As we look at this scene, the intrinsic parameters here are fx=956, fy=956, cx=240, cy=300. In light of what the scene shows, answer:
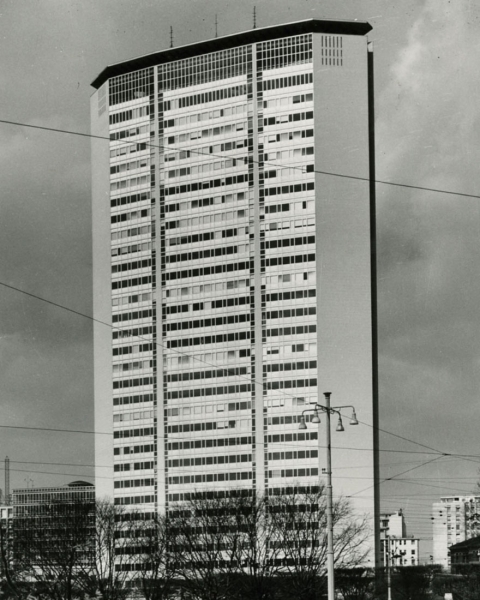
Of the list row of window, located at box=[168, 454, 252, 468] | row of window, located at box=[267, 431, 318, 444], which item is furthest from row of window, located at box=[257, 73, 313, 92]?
row of window, located at box=[168, 454, 252, 468]

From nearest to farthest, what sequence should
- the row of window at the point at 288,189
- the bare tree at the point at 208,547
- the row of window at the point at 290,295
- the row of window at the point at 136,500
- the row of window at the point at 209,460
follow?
the bare tree at the point at 208,547 < the row of window at the point at 290,295 < the row of window at the point at 288,189 < the row of window at the point at 209,460 < the row of window at the point at 136,500

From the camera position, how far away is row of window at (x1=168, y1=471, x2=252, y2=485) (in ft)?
623

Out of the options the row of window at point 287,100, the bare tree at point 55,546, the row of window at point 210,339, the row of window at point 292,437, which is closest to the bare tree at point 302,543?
the bare tree at point 55,546

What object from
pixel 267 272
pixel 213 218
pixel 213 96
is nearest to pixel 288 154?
pixel 213 218

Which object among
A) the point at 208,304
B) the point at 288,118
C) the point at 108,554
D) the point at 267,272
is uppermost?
the point at 288,118

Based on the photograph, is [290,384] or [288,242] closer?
[290,384]

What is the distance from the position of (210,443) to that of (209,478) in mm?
7081

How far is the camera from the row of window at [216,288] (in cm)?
19300

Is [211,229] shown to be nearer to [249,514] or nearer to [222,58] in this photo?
[222,58]

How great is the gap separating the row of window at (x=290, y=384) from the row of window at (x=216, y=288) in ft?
67.2

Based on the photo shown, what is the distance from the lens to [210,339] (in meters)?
195

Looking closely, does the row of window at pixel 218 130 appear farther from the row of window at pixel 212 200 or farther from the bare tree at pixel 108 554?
the bare tree at pixel 108 554

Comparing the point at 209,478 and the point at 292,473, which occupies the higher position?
the point at 292,473

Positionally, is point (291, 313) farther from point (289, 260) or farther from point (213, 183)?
point (213, 183)
